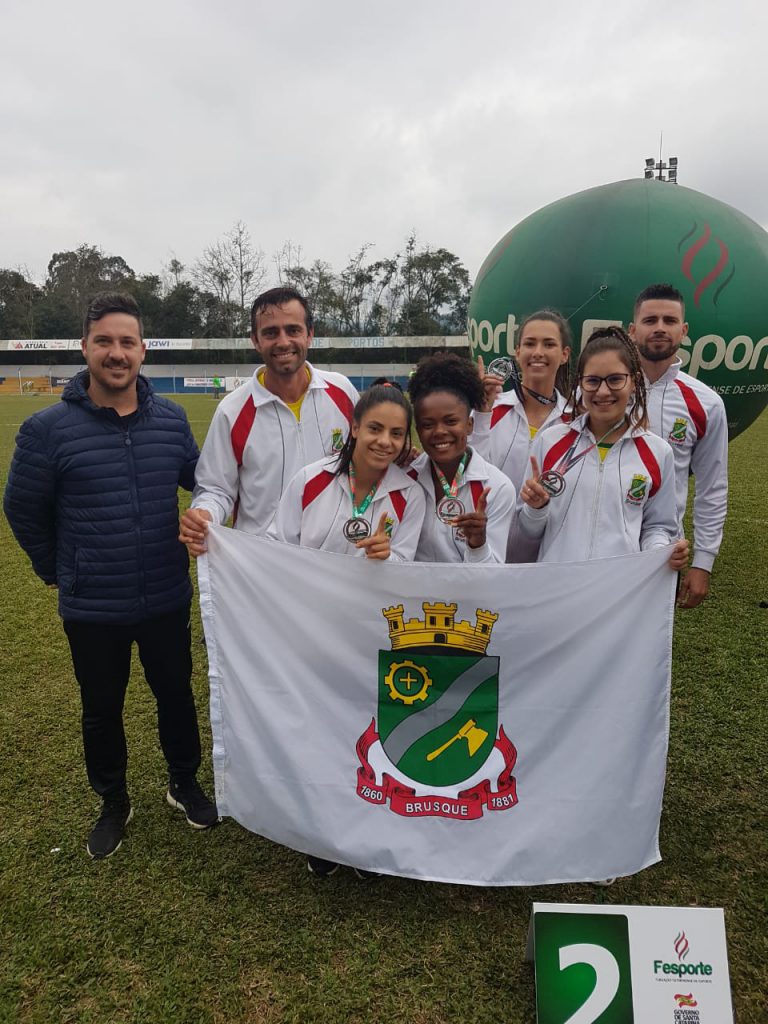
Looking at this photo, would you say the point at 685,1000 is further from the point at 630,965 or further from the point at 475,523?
the point at 475,523

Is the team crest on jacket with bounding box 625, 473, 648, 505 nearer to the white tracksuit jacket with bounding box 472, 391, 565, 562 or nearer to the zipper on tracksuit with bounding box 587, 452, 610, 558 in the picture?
the zipper on tracksuit with bounding box 587, 452, 610, 558

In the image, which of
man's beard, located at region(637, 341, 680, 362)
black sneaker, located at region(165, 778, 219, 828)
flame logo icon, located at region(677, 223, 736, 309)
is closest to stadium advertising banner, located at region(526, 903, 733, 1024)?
black sneaker, located at region(165, 778, 219, 828)

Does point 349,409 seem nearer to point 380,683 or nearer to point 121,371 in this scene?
point 121,371

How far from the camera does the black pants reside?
109 inches

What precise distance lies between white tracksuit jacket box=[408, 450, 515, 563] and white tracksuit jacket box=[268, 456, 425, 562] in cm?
6

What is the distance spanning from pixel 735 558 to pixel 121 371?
6.13 m

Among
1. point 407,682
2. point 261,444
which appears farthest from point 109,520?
point 407,682

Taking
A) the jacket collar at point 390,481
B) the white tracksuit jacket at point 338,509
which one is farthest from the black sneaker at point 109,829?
the jacket collar at point 390,481

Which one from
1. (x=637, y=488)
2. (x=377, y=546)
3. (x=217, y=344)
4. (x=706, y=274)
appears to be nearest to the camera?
(x=377, y=546)

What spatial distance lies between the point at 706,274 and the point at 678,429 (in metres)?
1.95

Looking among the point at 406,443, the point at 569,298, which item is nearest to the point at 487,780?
the point at 406,443

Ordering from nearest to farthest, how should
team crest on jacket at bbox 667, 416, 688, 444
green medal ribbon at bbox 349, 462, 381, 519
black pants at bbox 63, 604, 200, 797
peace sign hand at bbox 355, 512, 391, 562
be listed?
peace sign hand at bbox 355, 512, 391, 562, green medal ribbon at bbox 349, 462, 381, 519, black pants at bbox 63, 604, 200, 797, team crest on jacket at bbox 667, 416, 688, 444

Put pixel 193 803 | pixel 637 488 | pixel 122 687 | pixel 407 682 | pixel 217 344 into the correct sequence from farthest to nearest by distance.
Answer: pixel 217 344, pixel 193 803, pixel 122 687, pixel 637 488, pixel 407 682

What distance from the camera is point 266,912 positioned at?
2.56 m
